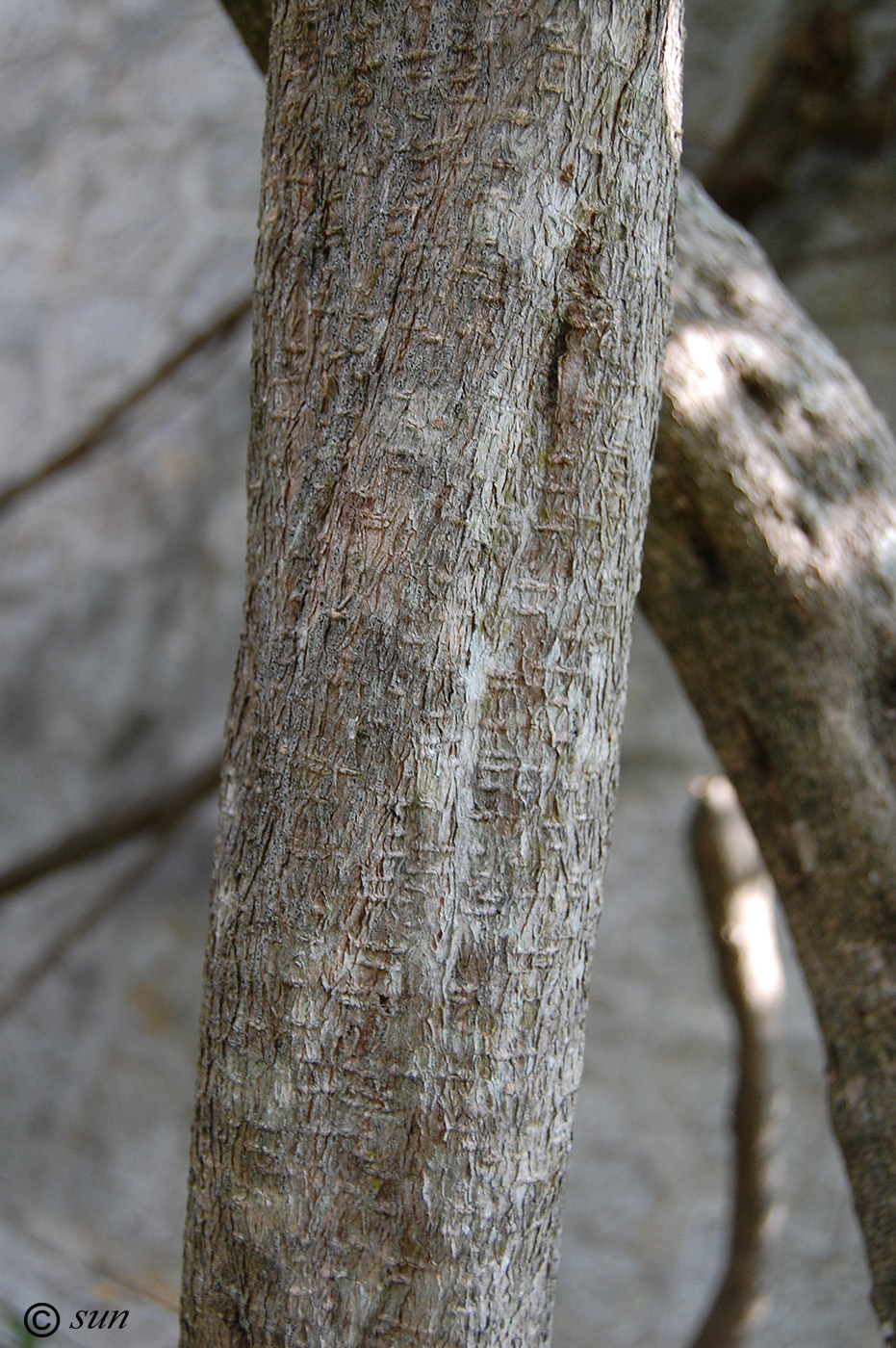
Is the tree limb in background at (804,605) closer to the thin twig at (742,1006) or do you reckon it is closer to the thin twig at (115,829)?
the thin twig at (742,1006)

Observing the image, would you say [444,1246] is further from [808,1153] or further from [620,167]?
[808,1153]

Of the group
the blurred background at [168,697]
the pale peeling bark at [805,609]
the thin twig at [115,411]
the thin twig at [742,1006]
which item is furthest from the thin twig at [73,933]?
the pale peeling bark at [805,609]

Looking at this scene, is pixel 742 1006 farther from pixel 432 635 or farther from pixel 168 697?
pixel 432 635

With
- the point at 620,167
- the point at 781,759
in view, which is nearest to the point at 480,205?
the point at 620,167

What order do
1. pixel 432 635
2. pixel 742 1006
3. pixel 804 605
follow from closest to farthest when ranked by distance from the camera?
pixel 432 635 < pixel 804 605 < pixel 742 1006

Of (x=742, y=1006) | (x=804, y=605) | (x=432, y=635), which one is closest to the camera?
(x=432, y=635)

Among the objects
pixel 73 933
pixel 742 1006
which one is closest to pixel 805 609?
pixel 742 1006
